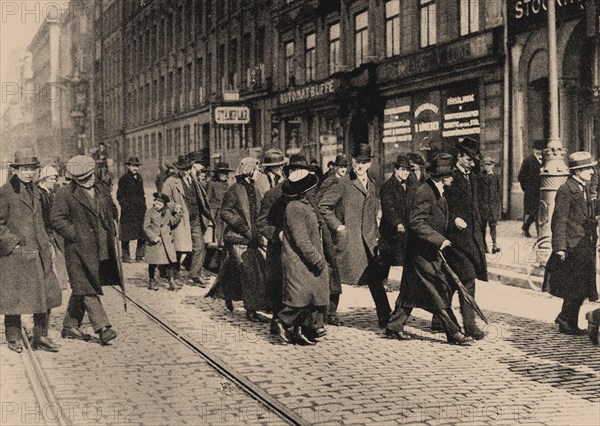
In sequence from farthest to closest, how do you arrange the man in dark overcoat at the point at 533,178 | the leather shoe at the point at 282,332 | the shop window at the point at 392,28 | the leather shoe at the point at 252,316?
the shop window at the point at 392,28 < the man in dark overcoat at the point at 533,178 < the leather shoe at the point at 252,316 < the leather shoe at the point at 282,332

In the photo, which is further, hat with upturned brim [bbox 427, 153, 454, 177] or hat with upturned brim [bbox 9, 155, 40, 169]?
hat with upturned brim [bbox 427, 153, 454, 177]

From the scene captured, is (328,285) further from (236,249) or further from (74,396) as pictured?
(74,396)

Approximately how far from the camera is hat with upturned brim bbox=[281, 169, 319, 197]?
25.8ft

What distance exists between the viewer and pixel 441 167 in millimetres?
7930

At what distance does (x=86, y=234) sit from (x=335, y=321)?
276 centimetres

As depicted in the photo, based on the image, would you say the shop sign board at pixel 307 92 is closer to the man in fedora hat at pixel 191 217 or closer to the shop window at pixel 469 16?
the shop window at pixel 469 16

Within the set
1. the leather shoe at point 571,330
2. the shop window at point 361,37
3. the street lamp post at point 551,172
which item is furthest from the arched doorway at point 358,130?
the leather shoe at point 571,330

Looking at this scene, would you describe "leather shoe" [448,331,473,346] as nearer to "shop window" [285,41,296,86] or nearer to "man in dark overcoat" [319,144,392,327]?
"man in dark overcoat" [319,144,392,327]

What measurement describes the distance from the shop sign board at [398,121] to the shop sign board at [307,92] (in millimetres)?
3219

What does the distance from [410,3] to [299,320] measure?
56.9 feet

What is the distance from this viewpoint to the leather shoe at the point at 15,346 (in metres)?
7.50

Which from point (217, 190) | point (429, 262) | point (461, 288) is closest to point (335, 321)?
point (429, 262)

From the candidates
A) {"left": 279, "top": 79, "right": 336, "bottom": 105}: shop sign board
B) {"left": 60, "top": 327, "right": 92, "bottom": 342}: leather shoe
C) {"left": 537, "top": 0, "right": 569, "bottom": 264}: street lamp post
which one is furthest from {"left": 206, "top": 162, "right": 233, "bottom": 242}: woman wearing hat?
{"left": 279, "top": 79, "right": 336, "bottom": 105}: shop sign board

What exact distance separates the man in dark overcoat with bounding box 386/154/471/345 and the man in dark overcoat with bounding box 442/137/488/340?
0.40ft
